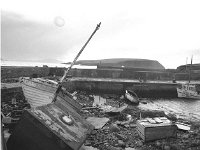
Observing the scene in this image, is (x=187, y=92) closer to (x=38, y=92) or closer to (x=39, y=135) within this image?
(x=38, y=92)

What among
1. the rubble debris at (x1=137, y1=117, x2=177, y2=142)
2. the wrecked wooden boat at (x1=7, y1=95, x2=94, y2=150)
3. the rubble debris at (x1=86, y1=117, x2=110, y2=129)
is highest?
the wrecked wooden boat at (x1=7, y1=95, x2=94, y2=150)

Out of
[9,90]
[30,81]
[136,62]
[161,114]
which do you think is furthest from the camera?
[136,62]

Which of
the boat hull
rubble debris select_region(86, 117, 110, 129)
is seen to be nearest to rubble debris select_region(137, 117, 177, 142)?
rubble debris select_region(86, 117, 110, 129)

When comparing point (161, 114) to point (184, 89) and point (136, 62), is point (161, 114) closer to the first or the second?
point (184, 89)

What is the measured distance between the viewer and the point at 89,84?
2880 centimetres

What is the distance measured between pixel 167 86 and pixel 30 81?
2433 centimetres

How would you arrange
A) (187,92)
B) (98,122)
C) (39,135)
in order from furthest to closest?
(187,92) < (98,122) < (39,135)

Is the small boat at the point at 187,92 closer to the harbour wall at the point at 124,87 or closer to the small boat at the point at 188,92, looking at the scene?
the small boat at the point at 188,92

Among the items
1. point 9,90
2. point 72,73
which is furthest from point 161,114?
point 72,73

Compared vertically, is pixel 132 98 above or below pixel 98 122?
below

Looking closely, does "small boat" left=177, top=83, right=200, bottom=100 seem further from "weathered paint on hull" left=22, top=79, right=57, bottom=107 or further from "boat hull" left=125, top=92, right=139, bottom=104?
"weathered paint on hull" left=22, top=79, right=57, bottom=107

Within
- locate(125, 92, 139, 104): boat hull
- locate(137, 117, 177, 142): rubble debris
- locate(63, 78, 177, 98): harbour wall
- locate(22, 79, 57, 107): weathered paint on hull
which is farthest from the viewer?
A: locate(63, 78, 177, 98): harbour wall

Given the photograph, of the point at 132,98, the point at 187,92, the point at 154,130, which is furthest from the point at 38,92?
the point at 187,92

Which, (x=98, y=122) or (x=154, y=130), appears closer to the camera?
(x=154, y=130)
